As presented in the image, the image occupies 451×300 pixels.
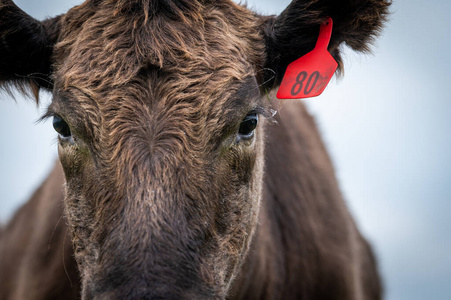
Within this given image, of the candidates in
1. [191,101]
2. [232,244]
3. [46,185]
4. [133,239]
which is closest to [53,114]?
[191,101]

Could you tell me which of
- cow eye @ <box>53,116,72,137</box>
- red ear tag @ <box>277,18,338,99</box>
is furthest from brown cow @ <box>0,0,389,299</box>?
red ear tag @ <box>277,18,338,99</box>

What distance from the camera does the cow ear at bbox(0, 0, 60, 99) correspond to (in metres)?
3.94

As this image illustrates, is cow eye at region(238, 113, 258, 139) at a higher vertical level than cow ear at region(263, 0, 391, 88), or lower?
lower

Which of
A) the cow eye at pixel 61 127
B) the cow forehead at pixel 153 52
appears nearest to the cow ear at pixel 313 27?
the cow forehead at pixel 153 52

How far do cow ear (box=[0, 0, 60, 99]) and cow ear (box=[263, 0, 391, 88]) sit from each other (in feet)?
5.58

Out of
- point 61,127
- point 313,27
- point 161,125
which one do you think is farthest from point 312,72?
point 61,127

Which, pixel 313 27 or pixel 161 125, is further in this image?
pixel 313 27

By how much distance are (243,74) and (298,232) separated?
248cm

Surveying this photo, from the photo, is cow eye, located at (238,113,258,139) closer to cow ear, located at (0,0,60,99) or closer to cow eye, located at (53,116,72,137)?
cow eye, located at (53,116,72,137)

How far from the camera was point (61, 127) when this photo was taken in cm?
365

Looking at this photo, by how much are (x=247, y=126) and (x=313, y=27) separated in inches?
39.2

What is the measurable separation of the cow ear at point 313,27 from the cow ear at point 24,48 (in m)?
1.70

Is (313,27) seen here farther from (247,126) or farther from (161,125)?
(161,125)

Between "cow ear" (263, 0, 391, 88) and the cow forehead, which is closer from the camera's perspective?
the cow forehead
